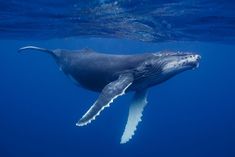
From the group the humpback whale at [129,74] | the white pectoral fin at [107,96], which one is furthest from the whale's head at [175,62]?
the white pectoral fin at [107,96]

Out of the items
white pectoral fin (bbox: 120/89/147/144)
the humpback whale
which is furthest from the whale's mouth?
white pectoral fin (bbox: 120/89/147/144)

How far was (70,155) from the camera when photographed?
4334 centimetres

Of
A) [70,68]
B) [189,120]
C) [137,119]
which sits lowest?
[137,119]

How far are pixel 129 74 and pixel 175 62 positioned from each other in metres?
1.34

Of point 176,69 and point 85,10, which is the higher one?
point 85,10

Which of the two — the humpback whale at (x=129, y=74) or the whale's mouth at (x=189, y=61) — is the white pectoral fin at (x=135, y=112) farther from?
the whale's mouth at (x=189, y=61)

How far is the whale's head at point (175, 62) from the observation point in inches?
389

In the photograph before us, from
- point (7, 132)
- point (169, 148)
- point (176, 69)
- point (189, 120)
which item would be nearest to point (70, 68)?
point (176, 69)

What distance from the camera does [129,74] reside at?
10430 mm

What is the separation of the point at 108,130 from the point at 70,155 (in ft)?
63.2

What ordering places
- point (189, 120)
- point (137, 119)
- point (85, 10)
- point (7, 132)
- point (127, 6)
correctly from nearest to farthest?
point (137, 119), point (127, 6), point (85, 10), point (7, 132), point (189, 120)

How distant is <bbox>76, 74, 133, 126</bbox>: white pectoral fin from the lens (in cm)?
890

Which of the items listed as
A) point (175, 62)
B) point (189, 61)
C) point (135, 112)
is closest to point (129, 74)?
point (135, 112)

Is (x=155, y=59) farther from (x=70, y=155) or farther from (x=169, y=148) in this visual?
(x=169, y=148)
